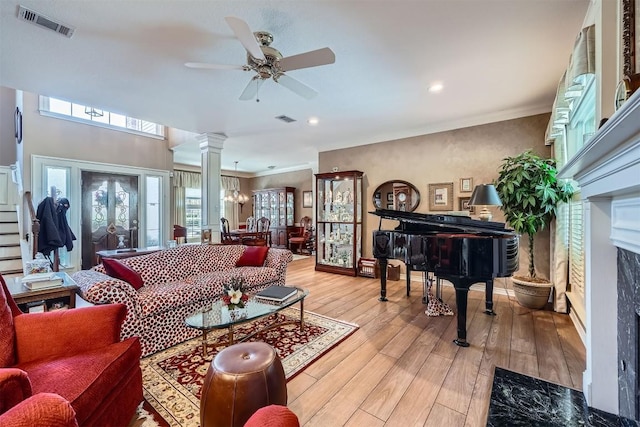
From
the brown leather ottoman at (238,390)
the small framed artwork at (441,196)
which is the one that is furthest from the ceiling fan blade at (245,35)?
the small framed artwork at (441,196)

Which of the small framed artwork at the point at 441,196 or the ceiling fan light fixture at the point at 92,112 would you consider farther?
the ceiling fan light fixture at the point at 92,112

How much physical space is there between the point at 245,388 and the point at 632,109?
1830 millimetres

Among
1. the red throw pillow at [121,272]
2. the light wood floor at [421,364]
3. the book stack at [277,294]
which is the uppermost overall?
the red throw pillow at [121,272]

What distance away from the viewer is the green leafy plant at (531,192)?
10.6ft

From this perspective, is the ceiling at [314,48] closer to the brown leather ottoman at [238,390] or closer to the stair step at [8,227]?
the brown leather ottoman at [238,390]

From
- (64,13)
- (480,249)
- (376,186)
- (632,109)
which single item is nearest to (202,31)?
(64,13)

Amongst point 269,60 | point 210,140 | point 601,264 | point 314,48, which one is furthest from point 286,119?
point 601,264

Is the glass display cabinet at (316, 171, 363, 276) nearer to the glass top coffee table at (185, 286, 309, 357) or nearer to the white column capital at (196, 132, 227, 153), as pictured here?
the white column capital at (196, 132, 227, 153)

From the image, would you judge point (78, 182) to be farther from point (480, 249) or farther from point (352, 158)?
point (480, 249)

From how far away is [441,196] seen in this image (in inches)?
180

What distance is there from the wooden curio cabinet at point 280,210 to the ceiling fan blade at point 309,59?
6792mm

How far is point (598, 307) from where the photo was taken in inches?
66.8

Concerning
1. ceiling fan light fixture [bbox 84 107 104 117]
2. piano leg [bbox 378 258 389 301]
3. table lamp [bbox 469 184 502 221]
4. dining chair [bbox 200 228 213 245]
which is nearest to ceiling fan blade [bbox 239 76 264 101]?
piano leg [bbox 378 258 389 301]

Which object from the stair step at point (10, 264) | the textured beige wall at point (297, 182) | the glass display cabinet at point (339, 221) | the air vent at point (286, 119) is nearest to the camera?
the stair step at point (10, 264)
